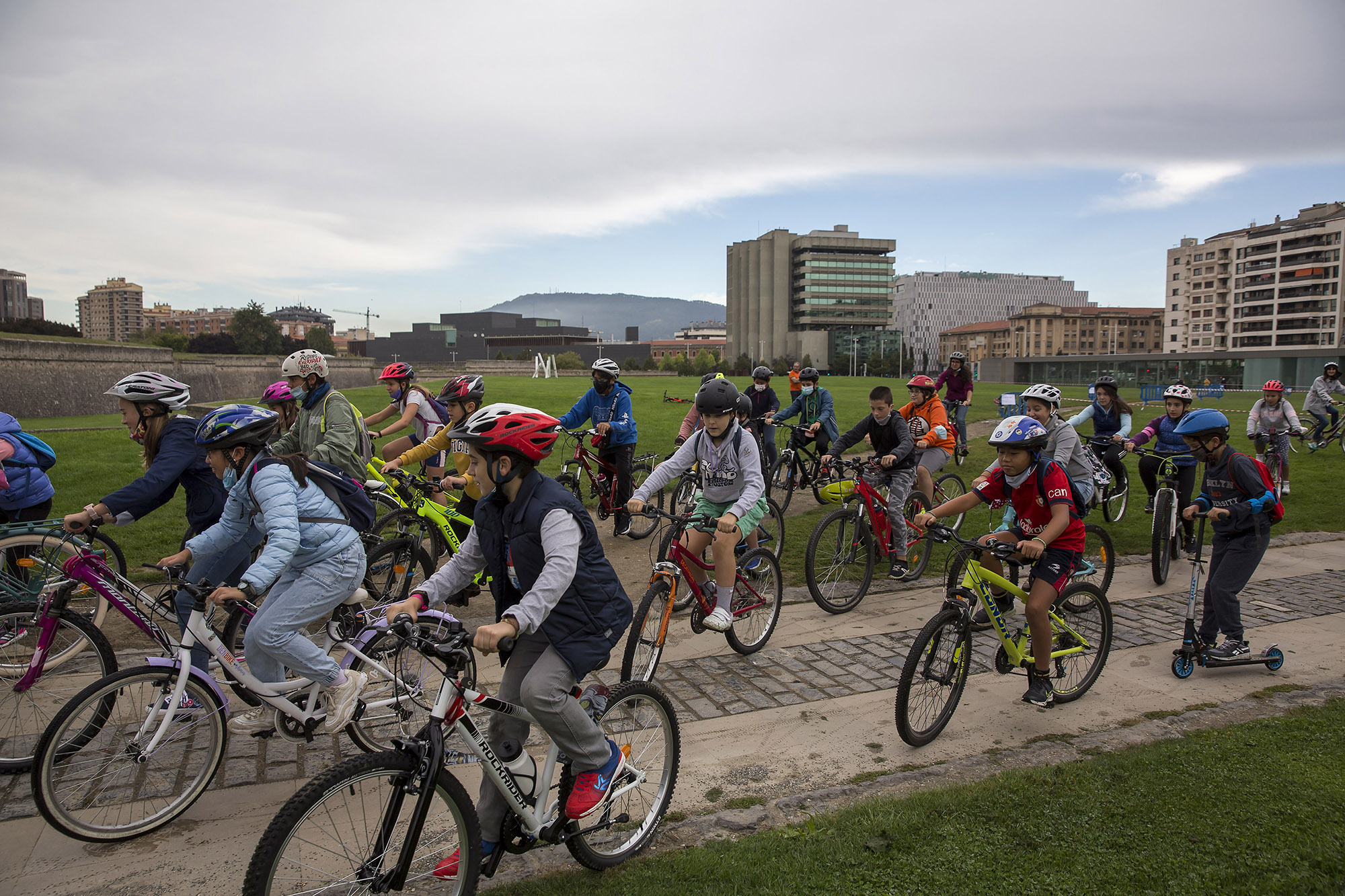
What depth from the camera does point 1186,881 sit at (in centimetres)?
333

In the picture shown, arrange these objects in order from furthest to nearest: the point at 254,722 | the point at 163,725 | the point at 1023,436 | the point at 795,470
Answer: the point at 795,470, the point at 1023,436, the point at 254,722, the point at 163,725

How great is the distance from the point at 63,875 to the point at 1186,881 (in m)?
4.85

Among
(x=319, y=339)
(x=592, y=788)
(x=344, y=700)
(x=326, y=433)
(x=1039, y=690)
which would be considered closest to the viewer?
(x=592, y=788)

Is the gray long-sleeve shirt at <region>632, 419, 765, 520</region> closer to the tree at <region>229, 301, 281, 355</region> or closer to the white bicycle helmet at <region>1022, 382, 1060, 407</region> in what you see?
the white bicycle helmet at <region>1022, 382, 1060, 407</region>

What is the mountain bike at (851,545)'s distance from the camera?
7.39 metres

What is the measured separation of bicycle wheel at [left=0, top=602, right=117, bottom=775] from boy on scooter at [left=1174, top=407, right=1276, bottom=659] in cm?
734

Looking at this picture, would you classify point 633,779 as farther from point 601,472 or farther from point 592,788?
point 601,472

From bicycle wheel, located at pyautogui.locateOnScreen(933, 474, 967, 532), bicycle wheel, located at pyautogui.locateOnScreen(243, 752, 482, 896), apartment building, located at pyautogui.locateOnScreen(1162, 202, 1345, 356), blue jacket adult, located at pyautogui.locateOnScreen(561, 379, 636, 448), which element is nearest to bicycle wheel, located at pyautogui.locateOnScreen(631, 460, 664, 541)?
blue jacket adult, located at pyautogui.locateOnScreen(561, 379, 636, 448)

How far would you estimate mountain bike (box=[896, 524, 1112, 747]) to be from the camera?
4.72 m

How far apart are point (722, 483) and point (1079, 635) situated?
2791 mm

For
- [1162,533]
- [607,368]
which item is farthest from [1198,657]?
[607,368]

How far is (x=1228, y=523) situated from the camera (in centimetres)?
607

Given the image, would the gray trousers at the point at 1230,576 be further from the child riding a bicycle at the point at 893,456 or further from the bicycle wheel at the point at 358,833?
the bicycle wheel at the point at 358,833

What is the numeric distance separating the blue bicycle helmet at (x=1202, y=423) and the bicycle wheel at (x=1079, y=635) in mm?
1532
